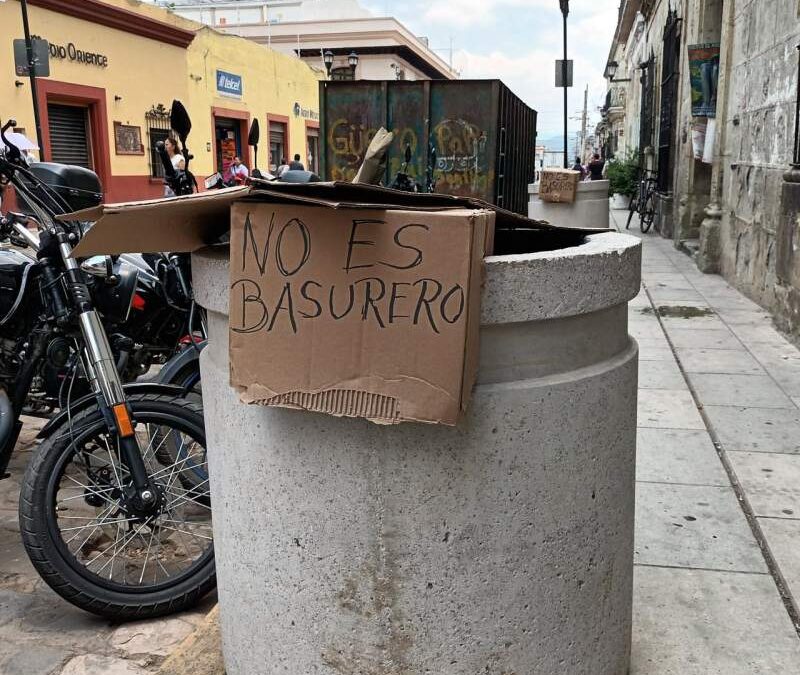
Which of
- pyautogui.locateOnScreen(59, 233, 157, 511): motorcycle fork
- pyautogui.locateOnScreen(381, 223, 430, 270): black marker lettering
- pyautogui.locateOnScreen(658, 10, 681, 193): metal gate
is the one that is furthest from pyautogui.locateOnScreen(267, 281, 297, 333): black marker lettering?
pyautogui.locateOnScreen(658, 10, 681, 193): metal gate

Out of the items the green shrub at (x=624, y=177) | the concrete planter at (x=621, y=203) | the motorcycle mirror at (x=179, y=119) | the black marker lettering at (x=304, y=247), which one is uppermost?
the motorcycle mirror at (x=179, y=119)

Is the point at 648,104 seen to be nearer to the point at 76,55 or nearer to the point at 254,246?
the point at 76,55

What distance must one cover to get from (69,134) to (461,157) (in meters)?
13.0

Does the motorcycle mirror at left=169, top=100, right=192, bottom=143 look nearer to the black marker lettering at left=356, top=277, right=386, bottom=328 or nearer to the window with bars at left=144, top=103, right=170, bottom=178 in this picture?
the black marker lettering at left=356, top=277, right=386, bottom=328

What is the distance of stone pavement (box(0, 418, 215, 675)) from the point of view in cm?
283

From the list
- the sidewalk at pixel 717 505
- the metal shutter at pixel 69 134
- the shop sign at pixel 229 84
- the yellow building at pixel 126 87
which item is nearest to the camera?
the sidewalk at pixel 717 505

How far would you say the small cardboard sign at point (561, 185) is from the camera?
1154cm

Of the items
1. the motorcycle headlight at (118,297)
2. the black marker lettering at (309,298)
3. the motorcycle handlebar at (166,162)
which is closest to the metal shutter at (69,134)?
the motorcycle handlebar at (166,162)

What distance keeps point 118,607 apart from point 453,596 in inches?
66.3

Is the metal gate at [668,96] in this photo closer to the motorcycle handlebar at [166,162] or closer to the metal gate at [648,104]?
the metal gate at [648,104]

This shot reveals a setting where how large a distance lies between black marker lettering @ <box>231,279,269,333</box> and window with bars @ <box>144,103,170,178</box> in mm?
21826

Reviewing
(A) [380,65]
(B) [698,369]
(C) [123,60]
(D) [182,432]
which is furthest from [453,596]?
(A) [380,65]

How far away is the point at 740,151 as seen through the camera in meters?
9.66

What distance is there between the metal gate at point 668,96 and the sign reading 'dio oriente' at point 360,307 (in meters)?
14.7
